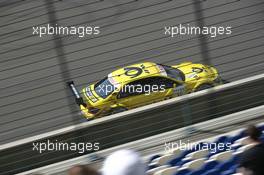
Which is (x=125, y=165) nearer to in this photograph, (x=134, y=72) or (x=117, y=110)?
(x=117, y=110)

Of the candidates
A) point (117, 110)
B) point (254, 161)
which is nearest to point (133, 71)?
point (117, 110)

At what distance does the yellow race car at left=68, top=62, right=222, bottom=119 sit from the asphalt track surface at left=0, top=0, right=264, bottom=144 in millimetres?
248

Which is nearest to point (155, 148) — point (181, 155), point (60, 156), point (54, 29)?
point (181, 155)

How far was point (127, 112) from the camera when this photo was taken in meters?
6.16

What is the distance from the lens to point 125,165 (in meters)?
3.46

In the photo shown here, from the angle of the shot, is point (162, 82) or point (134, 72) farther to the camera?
point (134, 72)

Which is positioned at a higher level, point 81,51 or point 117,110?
point 81,51

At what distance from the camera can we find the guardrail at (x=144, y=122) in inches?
230

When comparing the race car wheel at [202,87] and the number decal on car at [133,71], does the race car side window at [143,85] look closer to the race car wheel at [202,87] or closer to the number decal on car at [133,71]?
the number decal on car at [133,71]

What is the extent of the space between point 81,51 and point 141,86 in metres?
2.04

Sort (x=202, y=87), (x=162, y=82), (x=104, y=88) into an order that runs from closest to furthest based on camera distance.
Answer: (x=202, y=87) → (x=162, y=82) → (x=104, y=88)

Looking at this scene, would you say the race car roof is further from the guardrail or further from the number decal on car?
the guardrail

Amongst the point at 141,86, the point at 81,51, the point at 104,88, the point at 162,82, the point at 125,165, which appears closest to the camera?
the point at 125,165

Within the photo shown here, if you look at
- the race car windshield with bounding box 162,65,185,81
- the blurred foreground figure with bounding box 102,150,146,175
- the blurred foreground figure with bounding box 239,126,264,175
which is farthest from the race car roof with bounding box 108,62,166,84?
the blurred foreground figure with bounding box 102,150,146,175
